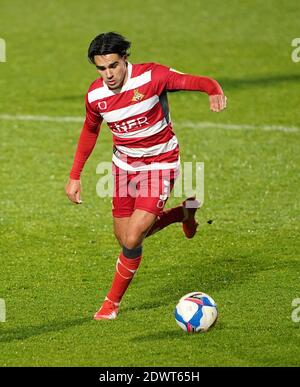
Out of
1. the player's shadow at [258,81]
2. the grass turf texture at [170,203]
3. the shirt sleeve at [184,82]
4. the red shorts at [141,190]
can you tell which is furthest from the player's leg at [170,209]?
the player's shadow at [258,81]

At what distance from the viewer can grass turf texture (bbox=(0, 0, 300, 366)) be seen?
364 inches

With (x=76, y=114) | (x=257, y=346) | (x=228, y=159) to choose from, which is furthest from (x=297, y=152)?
(x=257, y=346)

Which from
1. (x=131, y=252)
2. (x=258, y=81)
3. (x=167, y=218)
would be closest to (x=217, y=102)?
(x=131, y=252)

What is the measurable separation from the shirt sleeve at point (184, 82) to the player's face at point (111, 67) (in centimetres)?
37

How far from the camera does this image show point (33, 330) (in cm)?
957

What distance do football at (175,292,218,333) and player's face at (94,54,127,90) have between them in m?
1.98

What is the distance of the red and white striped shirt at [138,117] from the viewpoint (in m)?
9.98

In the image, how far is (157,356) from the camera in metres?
8.78

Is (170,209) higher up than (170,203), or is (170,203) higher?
(170,209)

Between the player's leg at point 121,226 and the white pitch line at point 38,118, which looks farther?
the white pitch line at point 38,118

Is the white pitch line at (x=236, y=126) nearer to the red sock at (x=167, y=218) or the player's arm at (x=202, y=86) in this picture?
the red sock at (x=167, y=218)

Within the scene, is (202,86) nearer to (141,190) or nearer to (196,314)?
(141,190)

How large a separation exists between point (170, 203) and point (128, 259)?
4.56 meters
